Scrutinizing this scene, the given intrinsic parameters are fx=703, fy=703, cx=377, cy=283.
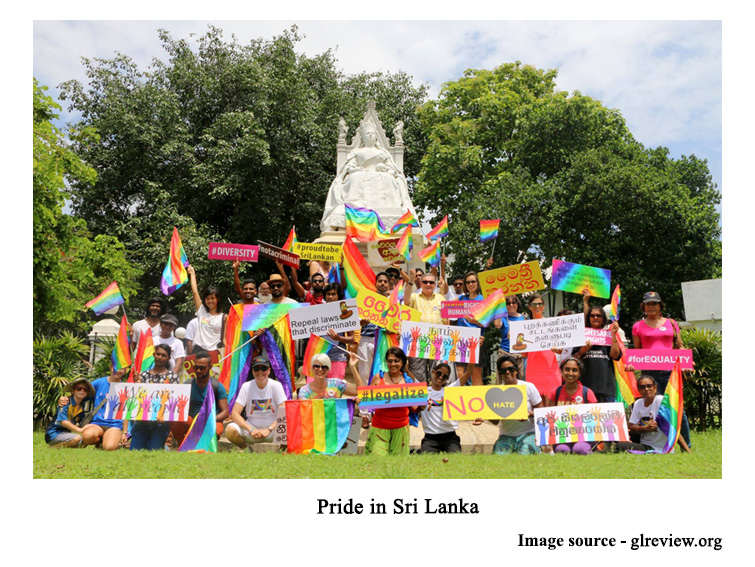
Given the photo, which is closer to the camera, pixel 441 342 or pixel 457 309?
pixel 441 342

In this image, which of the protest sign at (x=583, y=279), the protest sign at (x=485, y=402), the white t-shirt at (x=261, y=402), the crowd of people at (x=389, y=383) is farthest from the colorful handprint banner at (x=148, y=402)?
the protest sign at (x=583, y=279)

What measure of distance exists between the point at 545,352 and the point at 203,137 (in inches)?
671

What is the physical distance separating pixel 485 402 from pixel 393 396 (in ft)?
3.20

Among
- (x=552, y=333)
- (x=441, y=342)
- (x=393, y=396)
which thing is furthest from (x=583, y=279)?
(x=393, y=396)

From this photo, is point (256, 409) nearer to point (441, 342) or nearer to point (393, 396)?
point (393, 396)

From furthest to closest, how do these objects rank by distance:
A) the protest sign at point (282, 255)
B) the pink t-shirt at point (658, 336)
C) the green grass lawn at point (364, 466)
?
the protest sign at point (282, 255), the pink t-shirt at point (658, 336), the green grass lawn at point (364, 466)

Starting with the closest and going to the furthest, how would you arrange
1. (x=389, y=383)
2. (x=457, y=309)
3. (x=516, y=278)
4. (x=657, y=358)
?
(x=389, y=383) → (x=657, y=358) → (x=457, y=309) → (x=516, y=278)

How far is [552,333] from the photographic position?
8.22 m

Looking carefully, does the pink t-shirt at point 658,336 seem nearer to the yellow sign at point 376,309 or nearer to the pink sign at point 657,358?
the pink sign at point 657,358

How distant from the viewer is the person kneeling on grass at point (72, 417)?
7.96 metres

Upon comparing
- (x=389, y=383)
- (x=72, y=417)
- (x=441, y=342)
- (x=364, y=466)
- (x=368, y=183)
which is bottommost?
(x=364, y=466)

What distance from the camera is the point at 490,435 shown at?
8.56 m

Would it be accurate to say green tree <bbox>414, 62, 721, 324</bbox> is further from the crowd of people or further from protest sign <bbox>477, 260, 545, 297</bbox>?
the crowd of people

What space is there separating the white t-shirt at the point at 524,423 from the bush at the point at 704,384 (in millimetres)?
3131
